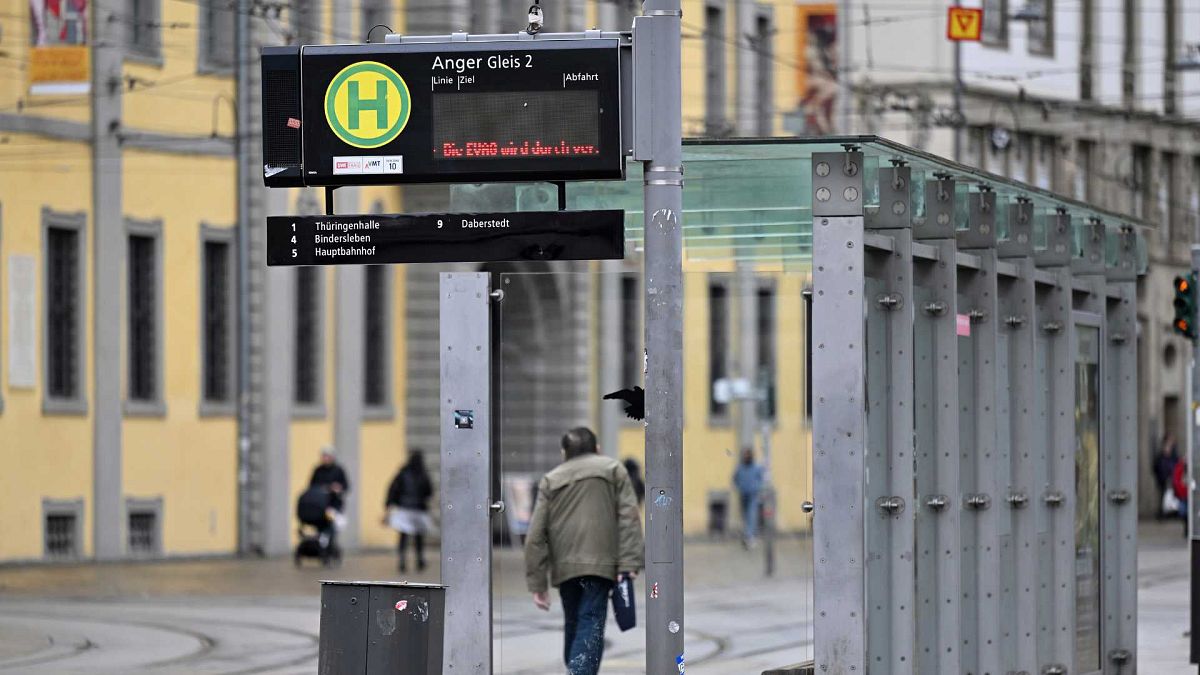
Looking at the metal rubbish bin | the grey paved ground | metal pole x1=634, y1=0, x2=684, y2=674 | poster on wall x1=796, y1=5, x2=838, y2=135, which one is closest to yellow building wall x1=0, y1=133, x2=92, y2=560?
the grey paved ground

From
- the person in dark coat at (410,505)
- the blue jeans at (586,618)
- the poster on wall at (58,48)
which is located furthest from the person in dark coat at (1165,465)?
the blue jeans at (586,618)

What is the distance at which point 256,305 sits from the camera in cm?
3775

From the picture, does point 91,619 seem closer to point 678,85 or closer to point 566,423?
point 678,85

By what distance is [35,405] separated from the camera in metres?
33.6

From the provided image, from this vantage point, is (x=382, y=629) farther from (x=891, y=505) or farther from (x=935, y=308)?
(x=935, y=308)

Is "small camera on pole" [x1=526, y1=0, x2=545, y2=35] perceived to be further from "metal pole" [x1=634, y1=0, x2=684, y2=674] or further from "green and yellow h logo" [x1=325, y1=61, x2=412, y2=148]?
"metal pole" [x1=634, y1=0, x2=684, y2=674]

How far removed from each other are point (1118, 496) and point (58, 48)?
755 inches

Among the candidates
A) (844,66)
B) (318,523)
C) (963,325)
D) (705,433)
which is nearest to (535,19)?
(963,325)

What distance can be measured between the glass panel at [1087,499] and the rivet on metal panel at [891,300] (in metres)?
3.15

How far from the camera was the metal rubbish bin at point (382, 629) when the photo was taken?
10.7 metres

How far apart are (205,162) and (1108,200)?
984 inches

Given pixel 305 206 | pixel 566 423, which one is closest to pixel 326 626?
pixel 305 206

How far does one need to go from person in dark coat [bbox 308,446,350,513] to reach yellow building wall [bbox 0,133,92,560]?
3.09 metres

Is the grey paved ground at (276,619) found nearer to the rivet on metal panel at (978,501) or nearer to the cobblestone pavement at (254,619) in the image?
the cobblestone pavement at (254,619)
